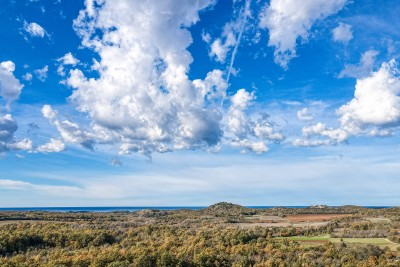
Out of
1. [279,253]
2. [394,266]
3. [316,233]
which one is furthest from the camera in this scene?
[316,233]

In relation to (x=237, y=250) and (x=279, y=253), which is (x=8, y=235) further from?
(x=279, y=253)

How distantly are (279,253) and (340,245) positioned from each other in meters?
7.68

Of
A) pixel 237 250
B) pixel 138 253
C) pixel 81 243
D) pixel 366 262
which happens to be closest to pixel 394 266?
pixel 366 262

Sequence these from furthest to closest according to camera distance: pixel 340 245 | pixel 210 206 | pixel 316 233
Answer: pixel 210 206, pixel 316 233, pixel 340 245

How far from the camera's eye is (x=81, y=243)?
151 feet

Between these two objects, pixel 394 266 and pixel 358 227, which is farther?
pixel 358 227

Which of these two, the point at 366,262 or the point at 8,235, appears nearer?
the point at 366,262

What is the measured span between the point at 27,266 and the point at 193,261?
12913mm

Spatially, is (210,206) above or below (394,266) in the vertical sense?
above

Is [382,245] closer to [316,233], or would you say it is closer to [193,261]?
[316,233]

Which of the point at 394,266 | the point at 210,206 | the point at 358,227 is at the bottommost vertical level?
the point at 394,266

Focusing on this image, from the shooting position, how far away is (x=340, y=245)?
4053 centimetres

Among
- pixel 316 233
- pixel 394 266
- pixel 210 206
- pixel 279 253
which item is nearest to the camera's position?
pixel 394 266

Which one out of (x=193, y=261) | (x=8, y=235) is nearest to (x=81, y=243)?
(x=8, y=235)
